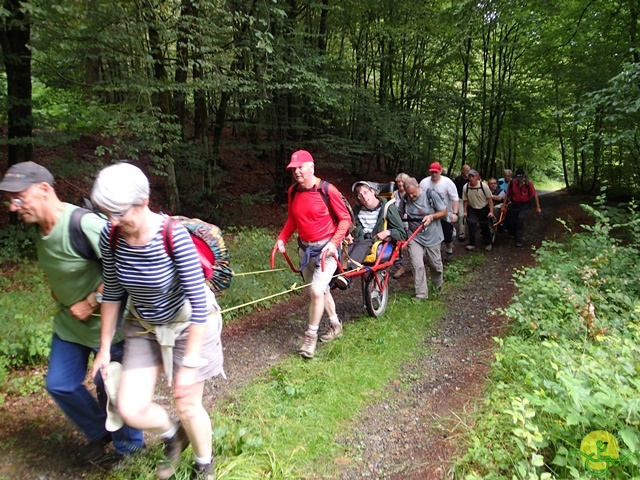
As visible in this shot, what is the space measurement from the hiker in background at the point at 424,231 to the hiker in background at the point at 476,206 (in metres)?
3.72

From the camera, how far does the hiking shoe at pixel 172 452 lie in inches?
107

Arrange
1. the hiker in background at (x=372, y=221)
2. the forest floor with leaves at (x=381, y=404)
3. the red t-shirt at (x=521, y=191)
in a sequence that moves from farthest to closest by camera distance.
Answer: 1. the red t-shirt at (x=521, y=191)
2. the hiker in background at (x=372, y=221)
3. the forest floor with leaves at (x=381, y=404)

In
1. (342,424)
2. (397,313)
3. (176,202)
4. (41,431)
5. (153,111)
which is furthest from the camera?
(176,202)

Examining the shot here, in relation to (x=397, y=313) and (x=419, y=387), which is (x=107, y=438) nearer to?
(x=419, y=387)

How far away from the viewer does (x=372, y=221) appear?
20.7ft

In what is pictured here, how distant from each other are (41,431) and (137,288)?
2.02m

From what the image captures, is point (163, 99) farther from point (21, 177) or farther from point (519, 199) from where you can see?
point (519, 199)

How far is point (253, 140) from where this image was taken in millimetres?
13492

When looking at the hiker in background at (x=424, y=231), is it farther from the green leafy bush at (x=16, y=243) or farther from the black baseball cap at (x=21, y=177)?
the green leafy bush at (x=16, y=243)

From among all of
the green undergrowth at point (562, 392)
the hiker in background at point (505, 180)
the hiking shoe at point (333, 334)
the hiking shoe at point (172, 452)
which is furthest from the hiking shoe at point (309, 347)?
the hiker in background at point (505, 180)

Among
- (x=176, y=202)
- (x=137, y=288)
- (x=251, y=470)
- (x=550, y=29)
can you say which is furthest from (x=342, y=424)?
(x=550, y=29)

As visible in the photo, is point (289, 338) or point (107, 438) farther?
point (289, 338)

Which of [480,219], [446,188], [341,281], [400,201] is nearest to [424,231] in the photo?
[400,201]

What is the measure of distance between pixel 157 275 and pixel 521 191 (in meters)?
→ 11.2
